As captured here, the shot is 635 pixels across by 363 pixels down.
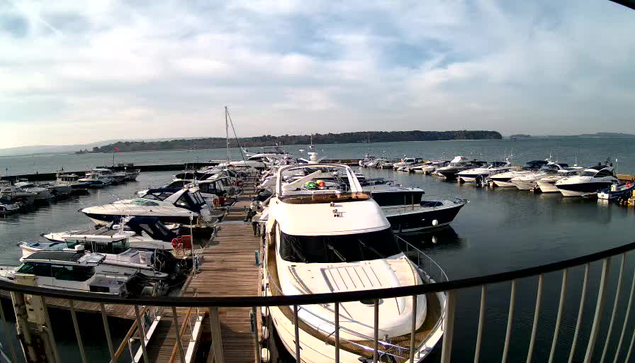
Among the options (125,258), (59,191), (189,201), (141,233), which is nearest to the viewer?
(125,258)

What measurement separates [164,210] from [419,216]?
15.4m

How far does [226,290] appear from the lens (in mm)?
11023

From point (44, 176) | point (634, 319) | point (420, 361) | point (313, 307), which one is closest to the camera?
→ point (420, 361)

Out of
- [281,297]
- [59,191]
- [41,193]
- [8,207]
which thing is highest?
[281,297]

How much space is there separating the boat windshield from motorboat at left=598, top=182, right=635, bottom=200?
97.9ft

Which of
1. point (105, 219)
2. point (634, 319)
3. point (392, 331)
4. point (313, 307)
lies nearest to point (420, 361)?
point (392, 331)

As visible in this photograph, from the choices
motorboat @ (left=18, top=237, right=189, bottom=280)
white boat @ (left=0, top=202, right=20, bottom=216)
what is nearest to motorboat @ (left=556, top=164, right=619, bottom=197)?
motorboat @ (left=18, top=237, right=189, bottom=280)

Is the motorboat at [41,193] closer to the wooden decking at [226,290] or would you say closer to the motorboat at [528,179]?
the wooden decking at [226,290]

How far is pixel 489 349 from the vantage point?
31.9ft

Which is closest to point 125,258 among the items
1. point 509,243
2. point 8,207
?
point 509,243

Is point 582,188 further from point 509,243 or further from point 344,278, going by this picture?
point 344,278

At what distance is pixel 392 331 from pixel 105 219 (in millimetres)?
21910

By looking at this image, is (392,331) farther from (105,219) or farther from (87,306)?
(105,219)

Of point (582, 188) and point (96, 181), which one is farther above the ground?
point (582, 188)
